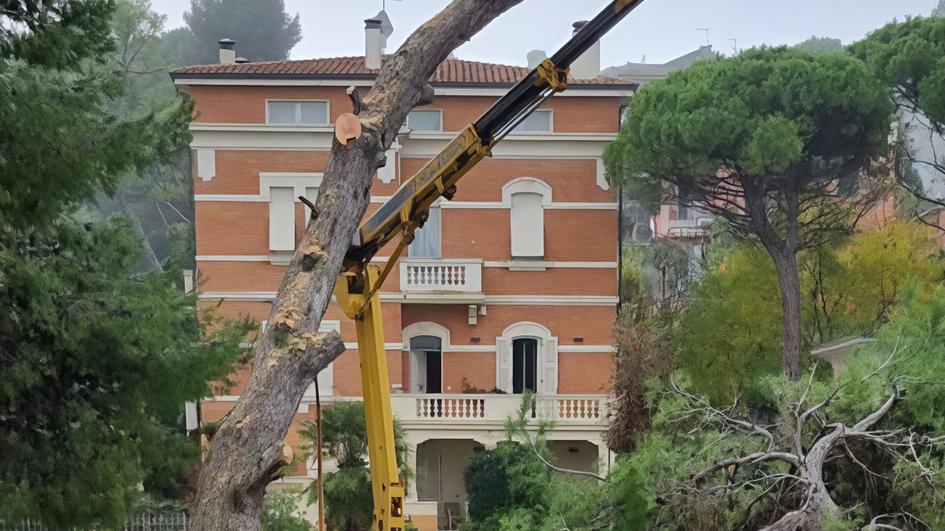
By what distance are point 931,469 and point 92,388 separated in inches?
352

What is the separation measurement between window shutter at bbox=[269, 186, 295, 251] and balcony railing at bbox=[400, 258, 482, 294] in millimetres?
2292

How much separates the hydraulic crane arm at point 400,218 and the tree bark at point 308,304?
60cm

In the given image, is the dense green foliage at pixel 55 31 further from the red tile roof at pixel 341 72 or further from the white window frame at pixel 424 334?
the white window frame at pixel 424 334

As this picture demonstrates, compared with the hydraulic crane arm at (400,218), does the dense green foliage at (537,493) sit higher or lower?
lower

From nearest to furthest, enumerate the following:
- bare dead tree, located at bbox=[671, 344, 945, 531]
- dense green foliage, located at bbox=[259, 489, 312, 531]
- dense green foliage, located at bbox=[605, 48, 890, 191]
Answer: bare dead tree, located at bbox=[671, 344, 945, 531]
dense green foliage, located at bbox=[259, 489, 312, 531]
dense green foliage, located at bbox=[605, 48, 890, 191]

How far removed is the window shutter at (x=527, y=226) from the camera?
80.0 feet

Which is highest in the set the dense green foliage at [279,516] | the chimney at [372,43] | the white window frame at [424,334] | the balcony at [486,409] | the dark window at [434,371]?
the chimney at [372,43]

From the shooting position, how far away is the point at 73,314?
9602 mm

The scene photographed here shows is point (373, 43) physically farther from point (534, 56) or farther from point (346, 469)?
point (346, 469)

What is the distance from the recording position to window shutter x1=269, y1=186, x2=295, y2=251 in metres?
23.9

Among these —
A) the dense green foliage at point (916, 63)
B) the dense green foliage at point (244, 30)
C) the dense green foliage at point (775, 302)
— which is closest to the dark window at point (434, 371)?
the dense green foliage at point (775, 302)

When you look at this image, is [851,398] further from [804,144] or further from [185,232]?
[185,232]

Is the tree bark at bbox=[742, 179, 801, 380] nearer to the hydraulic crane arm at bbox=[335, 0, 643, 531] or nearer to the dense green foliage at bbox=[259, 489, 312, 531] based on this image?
the dense green foliage at bbox=[259, 489, 312, 531]

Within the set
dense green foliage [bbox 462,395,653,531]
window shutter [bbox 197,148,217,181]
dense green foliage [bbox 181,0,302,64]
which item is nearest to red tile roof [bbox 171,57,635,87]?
window shutter [bbox 197,148,217,181]
